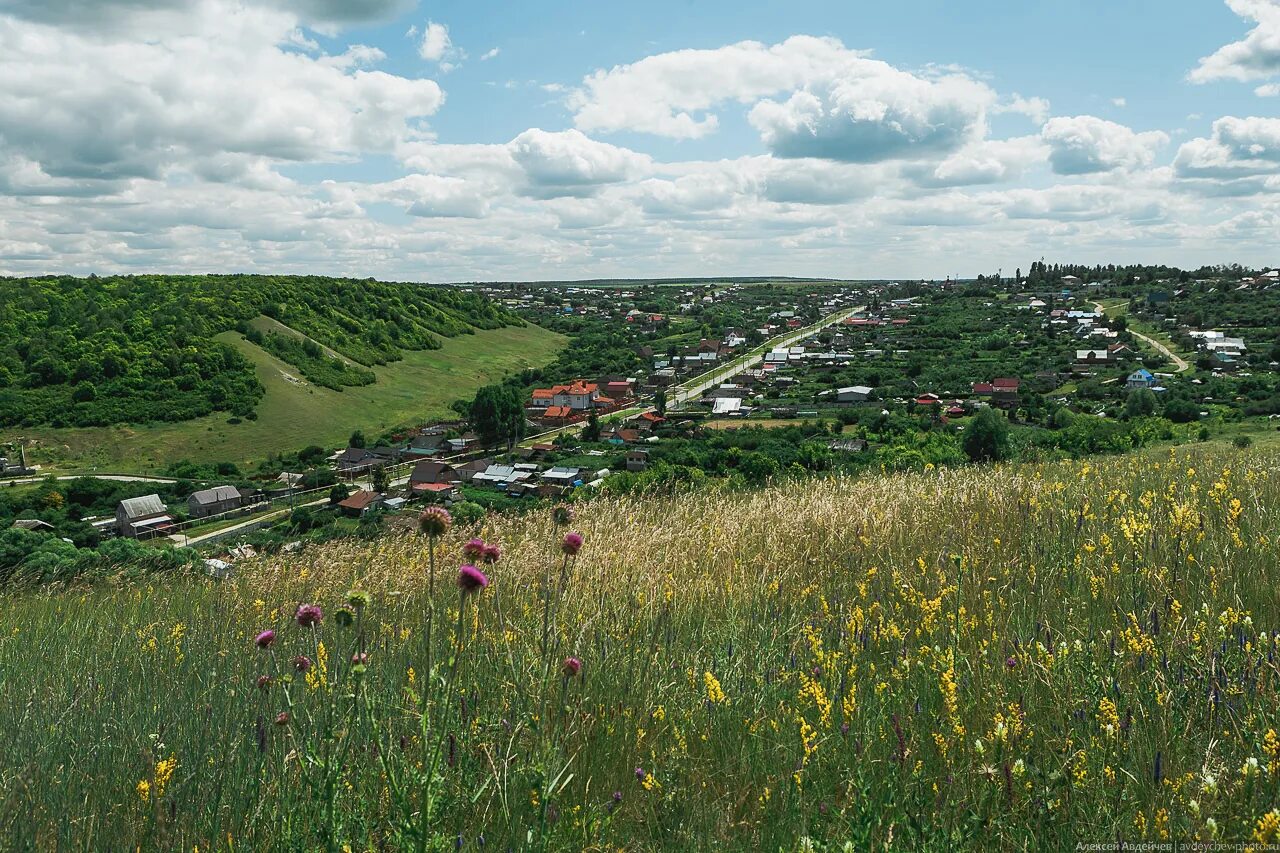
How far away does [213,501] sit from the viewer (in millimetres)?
54406

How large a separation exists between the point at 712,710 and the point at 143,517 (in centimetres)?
5805

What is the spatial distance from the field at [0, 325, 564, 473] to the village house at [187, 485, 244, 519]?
748 inches

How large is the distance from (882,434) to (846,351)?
69.5 metres

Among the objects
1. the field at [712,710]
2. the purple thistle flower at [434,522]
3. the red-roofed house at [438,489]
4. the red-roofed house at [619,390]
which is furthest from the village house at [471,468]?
the purple thistle flower at [434,522]

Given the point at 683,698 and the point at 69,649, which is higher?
the point at 683,698

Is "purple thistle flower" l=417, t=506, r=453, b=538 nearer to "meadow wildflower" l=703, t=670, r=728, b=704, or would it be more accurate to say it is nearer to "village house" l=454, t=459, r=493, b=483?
"meadow wildflower" l=703, t=670, r=728, b=704

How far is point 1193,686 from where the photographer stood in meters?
2.95

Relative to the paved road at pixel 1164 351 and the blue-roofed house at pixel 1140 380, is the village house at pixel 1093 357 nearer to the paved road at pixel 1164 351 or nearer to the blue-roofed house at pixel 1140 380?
the paved road at pixel 1164 351

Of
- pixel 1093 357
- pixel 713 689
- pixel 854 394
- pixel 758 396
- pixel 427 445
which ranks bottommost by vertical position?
pixel 427 445

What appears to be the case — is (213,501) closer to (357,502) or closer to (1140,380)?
(357,502)

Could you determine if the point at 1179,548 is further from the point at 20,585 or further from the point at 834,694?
the point at 20,585

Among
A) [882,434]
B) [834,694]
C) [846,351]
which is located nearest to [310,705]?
[834,694]

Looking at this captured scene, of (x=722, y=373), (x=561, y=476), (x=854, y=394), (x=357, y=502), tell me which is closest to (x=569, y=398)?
(x=722, y=373)

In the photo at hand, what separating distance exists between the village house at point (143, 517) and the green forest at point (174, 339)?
105ft
